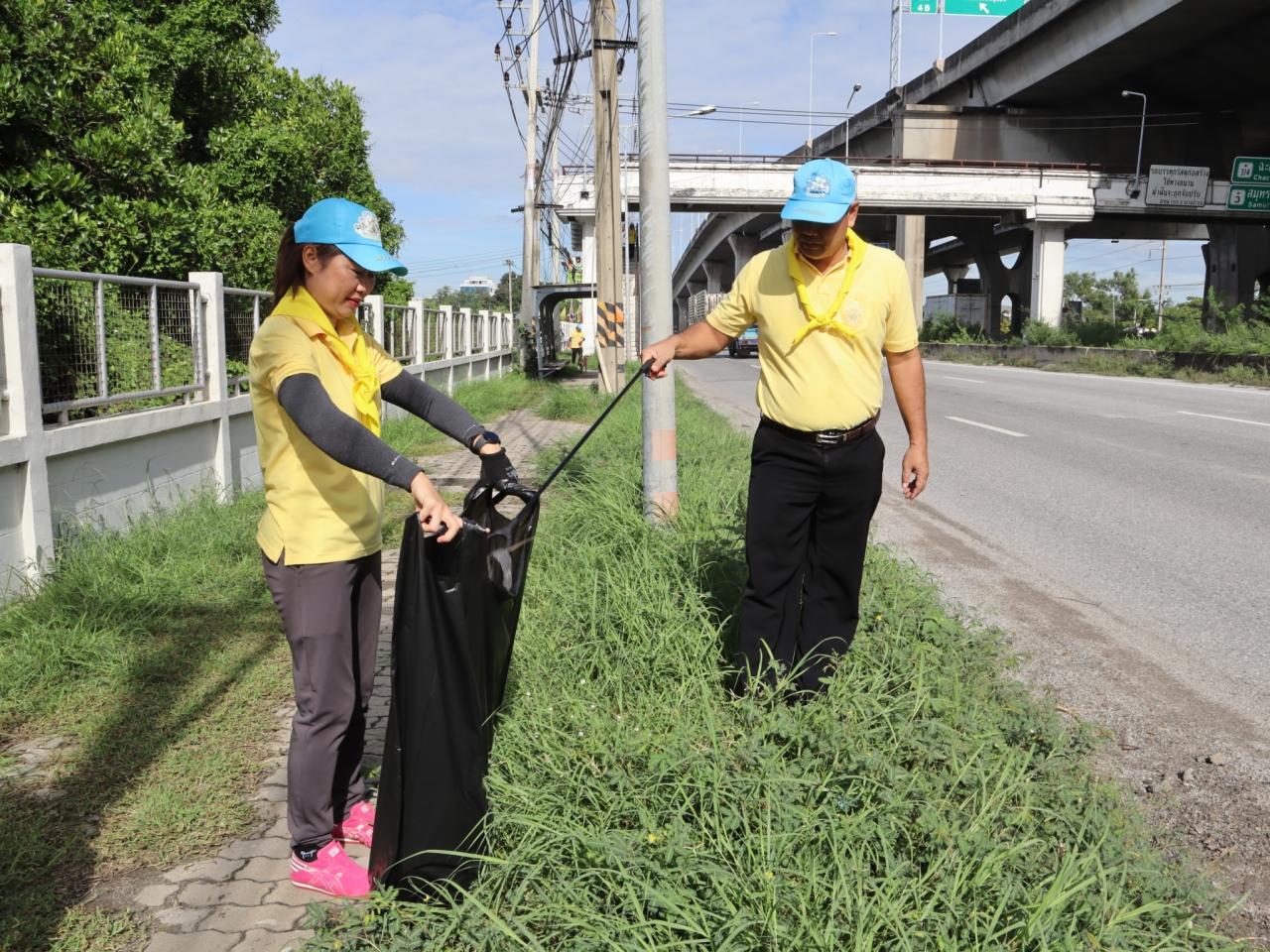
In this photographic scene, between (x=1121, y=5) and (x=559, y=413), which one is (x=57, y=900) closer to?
(x=559, y=413)

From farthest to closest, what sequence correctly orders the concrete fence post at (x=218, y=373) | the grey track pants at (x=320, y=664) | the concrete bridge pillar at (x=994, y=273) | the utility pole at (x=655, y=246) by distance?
the concrete bridge pillar at (x=994, y=273) < the concrete fence post at (x=218, y=373) < the utility pole at (x=655, y=246) < the grey track pants at (x=320, y=664)

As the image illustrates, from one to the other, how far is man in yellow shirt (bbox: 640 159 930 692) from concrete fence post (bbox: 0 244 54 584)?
345 centimetres

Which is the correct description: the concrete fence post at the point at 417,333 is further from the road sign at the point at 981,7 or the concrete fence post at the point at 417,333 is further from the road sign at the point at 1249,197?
the road sign at the point at 1249,197

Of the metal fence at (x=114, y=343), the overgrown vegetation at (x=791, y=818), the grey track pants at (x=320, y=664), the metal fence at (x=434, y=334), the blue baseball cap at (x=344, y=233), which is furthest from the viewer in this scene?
the metal fence at (x=434, y=334)

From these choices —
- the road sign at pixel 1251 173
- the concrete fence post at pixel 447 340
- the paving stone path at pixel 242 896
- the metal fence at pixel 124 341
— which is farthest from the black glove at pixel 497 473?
the road sign at pixel 1251 173

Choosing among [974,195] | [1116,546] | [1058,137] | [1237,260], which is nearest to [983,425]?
[1116,546]

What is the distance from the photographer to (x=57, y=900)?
2686 mm

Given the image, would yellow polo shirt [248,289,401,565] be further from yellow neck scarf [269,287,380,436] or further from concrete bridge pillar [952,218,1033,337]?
concrete bridge pillar [952,218,1033,337]

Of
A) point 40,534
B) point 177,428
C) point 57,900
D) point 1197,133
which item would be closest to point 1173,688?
point 57,900

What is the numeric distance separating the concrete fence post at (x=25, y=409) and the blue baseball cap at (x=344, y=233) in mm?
3333

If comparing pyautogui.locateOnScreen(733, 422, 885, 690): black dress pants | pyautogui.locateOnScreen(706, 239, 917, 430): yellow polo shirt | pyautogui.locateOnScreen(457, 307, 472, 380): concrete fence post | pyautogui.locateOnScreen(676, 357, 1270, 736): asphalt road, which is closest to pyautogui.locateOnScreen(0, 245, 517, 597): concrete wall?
pyautogui.locateOnScreen(733, 422, 885, 690): black dress pants

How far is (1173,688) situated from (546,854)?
9.40 ft

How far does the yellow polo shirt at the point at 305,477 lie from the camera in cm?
253

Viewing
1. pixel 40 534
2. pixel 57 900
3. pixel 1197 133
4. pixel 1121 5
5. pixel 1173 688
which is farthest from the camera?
pixel 1197 133
